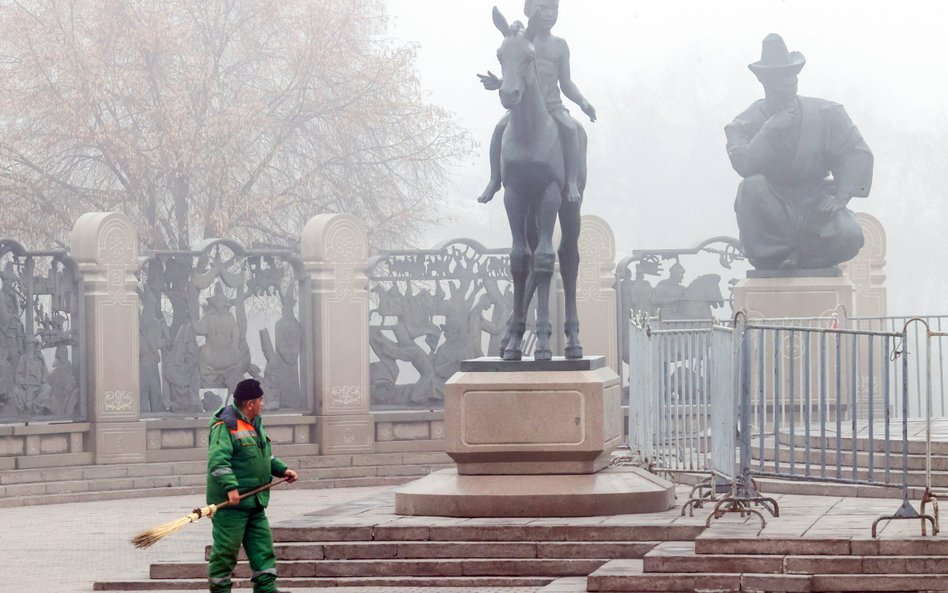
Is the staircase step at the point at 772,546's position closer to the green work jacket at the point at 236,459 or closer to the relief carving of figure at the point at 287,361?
the green work jacket at the point at 236,459

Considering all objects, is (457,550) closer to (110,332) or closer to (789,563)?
(789,563)

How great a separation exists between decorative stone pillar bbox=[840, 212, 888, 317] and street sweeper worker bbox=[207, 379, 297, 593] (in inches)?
549

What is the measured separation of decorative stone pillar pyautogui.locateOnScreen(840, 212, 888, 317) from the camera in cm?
2211

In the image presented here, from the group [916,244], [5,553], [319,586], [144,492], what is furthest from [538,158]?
[916,244]

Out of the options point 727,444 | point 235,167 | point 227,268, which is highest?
point 235,167

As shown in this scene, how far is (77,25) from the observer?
34.9m

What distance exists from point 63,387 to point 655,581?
1094 cm

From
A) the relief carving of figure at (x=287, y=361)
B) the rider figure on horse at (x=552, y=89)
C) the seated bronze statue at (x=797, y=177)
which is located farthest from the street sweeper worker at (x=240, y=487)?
the relief carving of figure at (x=287, y=361)

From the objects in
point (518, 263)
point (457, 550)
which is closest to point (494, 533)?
point (457, 550)

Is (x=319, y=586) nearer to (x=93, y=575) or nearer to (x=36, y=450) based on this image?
(x=93, y=575)

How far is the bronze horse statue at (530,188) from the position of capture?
1240 centimetres

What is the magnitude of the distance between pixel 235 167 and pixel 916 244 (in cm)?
3685

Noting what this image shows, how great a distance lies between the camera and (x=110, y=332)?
1920 cm

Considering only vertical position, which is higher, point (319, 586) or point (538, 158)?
point (538, 158)
